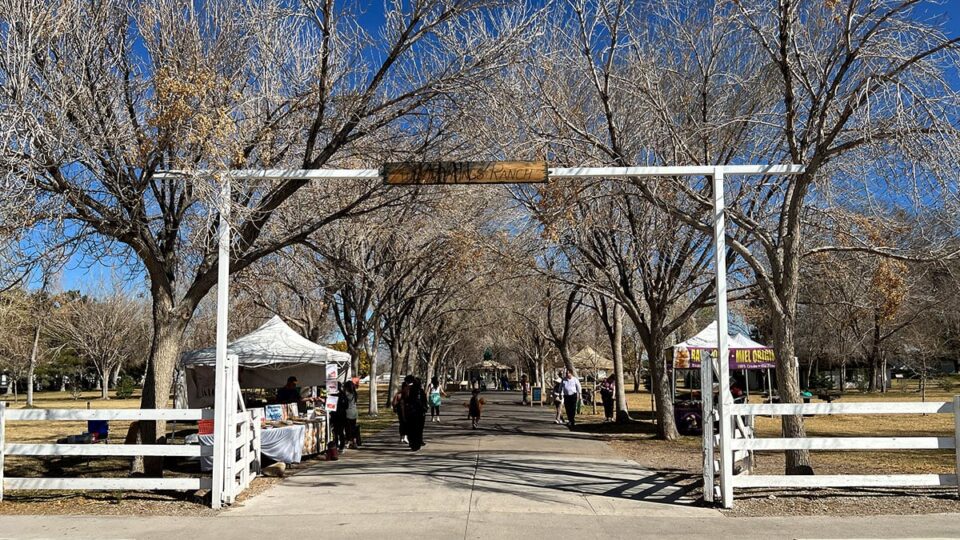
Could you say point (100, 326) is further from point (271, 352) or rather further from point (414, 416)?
point (414, 416)

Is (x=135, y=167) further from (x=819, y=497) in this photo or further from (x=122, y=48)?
(x=819, y=497)

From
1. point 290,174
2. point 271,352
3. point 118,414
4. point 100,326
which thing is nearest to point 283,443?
point 118,414

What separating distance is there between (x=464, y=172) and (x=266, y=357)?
30.7 feet

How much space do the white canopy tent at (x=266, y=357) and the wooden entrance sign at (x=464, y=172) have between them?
21.4ft

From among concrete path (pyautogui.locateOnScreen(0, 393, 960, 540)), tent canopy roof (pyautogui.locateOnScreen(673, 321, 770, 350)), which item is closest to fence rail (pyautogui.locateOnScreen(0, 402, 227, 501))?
concrete path (pyautogui.locateOnScreen(0, 393, 960, 540))

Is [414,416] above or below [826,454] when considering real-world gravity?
above

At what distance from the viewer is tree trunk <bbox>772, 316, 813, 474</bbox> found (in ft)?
37.5

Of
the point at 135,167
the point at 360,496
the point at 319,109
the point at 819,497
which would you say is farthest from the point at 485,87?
the point at 819,497

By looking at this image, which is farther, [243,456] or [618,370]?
[618,370]

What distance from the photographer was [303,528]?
28.8 feet

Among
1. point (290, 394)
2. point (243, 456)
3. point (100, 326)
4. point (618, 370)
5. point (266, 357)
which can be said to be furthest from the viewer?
point (100, 326)

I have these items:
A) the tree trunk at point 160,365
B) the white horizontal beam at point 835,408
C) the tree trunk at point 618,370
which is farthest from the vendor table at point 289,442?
the tree trunk at point 618,370

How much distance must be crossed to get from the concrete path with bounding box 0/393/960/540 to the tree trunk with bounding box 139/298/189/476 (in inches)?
81.3

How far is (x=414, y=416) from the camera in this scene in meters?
17.0
